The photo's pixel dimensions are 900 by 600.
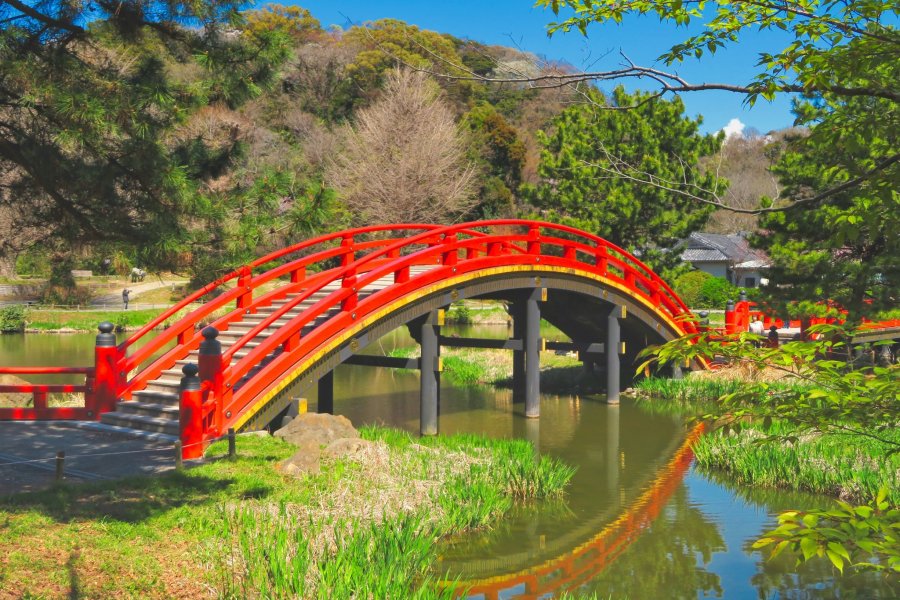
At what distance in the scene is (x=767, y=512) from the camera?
402 inches

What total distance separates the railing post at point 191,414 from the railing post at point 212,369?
0.26m

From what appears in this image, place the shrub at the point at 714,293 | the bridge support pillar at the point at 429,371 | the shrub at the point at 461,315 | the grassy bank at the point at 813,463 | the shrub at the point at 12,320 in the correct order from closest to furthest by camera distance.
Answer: the grassy bank at the point at 813,463, the bridge support pillar at the point at 429,371, the shrub at the point at 12,320, the shrub at the point at 461,315, the shrub at the point at 714,293

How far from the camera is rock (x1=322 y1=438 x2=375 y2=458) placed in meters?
9.72

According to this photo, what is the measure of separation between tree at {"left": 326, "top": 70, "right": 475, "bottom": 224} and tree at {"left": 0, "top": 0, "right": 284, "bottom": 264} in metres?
31.5

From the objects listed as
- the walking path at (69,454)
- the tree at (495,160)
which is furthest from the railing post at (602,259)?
the tree at (495,160)

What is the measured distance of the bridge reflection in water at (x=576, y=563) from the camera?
7.65 m

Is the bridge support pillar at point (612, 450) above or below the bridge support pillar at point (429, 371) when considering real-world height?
below

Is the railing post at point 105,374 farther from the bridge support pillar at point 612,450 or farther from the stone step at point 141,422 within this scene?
the bridge support pillar at point 612,450

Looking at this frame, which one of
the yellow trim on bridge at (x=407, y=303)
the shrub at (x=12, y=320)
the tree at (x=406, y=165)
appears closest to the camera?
the yellow trim on bridge at (x=407, y=303)

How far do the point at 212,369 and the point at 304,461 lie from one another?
5.61 feet

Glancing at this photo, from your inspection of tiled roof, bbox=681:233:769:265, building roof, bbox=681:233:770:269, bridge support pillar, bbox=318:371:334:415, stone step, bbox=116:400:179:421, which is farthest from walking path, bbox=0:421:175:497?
tiled roof, bbox=681:233:769:265

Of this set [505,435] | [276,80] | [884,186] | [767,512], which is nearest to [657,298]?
[505,435]

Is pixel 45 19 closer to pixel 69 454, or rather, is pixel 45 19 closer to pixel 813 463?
pixel 69 454

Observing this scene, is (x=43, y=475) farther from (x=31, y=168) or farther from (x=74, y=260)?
(x=31, y=168)
